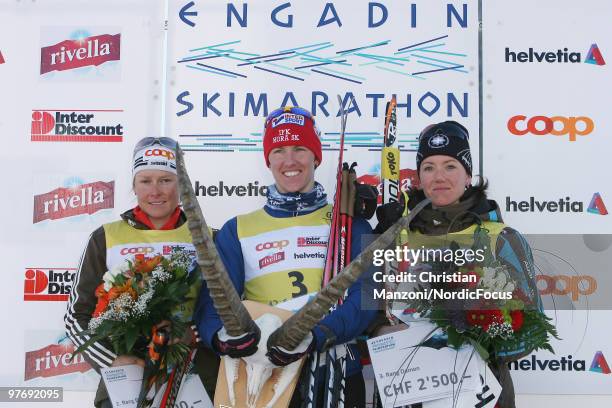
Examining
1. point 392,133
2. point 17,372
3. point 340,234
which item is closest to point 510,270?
point 340,234

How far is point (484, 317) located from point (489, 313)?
0.09 feet

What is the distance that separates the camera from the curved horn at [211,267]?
249cm

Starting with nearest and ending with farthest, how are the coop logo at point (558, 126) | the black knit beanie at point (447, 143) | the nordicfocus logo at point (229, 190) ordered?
the black knit beanie at point (447, 143) → the coop logo at point (558, 126) → the nordicfocus logo at point (229, 190)

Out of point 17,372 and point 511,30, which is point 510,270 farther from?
point 17,372

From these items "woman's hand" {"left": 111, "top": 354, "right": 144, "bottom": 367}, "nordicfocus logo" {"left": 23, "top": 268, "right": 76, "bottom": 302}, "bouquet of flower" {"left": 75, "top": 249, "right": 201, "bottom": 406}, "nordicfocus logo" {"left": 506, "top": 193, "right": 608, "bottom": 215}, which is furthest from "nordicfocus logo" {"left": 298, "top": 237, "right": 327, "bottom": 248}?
"nordicfocus logo" {"left": 23, "top": 268, "right": 76, "bottom": 302}

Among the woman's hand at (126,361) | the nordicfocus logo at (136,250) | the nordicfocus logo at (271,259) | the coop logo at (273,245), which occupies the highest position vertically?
the coop logo at (273,245)

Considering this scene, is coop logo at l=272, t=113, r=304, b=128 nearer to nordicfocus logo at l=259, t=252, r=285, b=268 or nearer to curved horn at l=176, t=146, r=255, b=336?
nordicfocus logo at l=259, t=252, r=285, b=268

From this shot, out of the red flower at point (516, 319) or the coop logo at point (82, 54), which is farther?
the coop logo at point (82, 54)

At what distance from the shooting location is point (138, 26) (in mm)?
4395

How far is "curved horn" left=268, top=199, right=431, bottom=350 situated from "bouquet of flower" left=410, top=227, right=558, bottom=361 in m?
0.38

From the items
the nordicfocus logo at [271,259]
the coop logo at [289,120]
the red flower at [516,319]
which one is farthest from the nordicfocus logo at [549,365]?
the coop logo at [289,120]

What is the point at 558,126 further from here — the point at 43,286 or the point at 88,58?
the point at 43,286

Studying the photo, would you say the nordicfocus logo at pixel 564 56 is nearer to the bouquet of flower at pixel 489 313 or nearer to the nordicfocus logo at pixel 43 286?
the bouquet of flower at pixel 489 313

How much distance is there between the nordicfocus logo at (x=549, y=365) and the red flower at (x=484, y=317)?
1.32 meters
